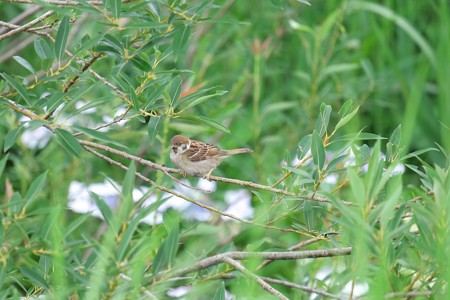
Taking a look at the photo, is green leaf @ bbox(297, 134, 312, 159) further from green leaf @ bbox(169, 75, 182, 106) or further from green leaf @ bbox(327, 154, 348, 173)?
green leaf @ bbox(169, 75, 182, 106)

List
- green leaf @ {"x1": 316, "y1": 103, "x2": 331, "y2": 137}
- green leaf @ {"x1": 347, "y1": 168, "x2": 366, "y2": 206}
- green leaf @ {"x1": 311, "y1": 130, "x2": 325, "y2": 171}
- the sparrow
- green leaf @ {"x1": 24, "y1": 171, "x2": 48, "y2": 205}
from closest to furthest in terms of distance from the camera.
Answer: green leaf @ {"x1": 347, "y1": 168, "x2": 366, "y2": 206} → green leaf @ {"x1": 24, "y1": 171, "x2": 48, "y2": 205} → green leaf @ {"x1": 311, "y1": 130, "x2": 325, "y2": 171} → green leaf @ {"x1": 316, "y1": 103, "x2": 331, "y2": 137} → the sparrow

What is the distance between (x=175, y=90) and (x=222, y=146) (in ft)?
8.17

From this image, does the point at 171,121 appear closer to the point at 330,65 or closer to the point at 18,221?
the point at 330,65

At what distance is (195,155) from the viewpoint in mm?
3881

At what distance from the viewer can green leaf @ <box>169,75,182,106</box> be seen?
2.35 meters

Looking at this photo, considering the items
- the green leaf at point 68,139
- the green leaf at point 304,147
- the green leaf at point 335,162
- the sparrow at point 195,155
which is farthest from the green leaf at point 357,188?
the sparrow at point 195,155

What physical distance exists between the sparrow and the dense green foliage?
9 cm

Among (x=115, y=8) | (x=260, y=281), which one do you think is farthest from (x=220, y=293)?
(x=115, y=8)

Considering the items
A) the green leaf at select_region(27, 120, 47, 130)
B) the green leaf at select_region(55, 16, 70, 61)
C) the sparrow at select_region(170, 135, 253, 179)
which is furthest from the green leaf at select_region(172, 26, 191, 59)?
the sparrow at select_region(170, 135, 253, 179)

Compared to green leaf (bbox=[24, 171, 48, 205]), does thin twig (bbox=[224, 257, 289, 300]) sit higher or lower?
lower

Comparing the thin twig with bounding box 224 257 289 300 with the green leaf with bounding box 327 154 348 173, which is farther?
the green leaf with bounding box 327 154 348 173

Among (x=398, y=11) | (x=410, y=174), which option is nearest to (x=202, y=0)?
(x=410, y=174)

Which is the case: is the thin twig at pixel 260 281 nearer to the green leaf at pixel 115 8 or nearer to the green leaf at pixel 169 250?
the green leaf at pixel 169 250

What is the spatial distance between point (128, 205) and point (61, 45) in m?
0.62
